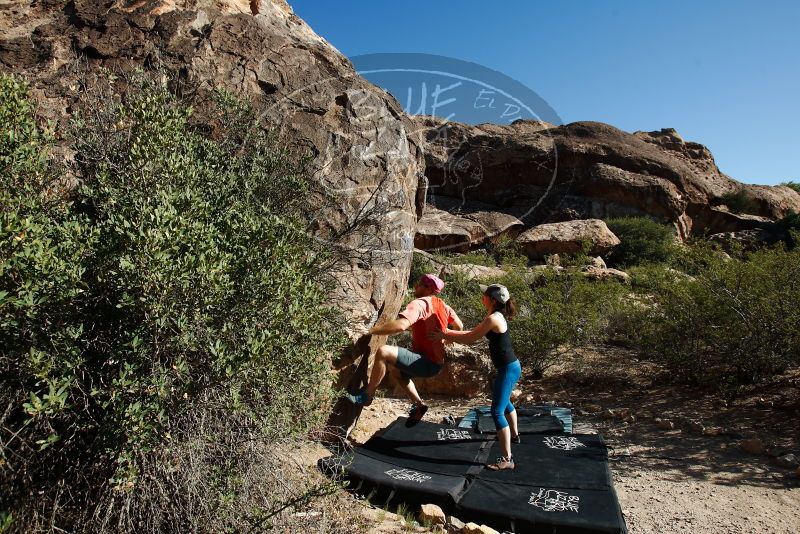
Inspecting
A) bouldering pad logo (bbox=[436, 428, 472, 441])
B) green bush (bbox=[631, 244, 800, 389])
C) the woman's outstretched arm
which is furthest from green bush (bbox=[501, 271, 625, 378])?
the woman's outstretched arm

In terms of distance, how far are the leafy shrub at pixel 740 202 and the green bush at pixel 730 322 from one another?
64.5ft

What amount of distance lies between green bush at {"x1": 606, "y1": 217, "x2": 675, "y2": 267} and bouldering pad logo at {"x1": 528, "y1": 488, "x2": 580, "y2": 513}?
15.4 m

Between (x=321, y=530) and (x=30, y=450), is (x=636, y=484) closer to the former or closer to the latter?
(x=321, y=530)

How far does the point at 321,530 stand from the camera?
2682 mm

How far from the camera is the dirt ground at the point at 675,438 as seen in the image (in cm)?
357

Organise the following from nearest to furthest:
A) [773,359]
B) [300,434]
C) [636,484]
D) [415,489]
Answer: [300,434] → [415,489] → [636,484] → [773,359]

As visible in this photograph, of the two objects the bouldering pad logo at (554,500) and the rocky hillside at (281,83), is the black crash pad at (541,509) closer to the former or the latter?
the bouldering pad logo at (554,500)

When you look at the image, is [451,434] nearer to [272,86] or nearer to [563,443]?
[563,443]

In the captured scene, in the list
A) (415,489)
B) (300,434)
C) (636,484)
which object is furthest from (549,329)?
(300,434)

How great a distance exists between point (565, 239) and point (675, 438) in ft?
43.6

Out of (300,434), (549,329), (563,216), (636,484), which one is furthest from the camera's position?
(563,216)

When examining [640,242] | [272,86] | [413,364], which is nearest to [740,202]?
[640,242]

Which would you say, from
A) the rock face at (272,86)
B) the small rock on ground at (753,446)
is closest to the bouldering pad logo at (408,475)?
the rock face at (272,86)

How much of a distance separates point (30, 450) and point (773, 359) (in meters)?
6.63
